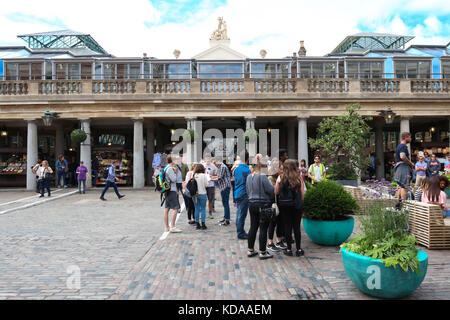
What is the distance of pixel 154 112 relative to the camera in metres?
16.7

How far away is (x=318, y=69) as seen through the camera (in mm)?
20094


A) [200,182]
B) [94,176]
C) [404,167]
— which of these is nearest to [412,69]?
[404,167]

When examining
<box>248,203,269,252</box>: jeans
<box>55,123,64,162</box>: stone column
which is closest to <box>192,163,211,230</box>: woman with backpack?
<box>248,203,269,252</box>: jeans

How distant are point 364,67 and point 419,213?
16.6 meters

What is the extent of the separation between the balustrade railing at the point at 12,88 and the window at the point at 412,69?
2302cm

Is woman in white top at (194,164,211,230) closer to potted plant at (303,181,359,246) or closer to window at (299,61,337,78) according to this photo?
potted plant at (303,181,359,246)

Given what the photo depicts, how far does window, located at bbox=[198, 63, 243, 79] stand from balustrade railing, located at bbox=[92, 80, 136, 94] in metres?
4.88

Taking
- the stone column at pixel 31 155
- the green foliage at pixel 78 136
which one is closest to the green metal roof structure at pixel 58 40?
the stone column at pixel 31 155

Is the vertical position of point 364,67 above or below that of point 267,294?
above

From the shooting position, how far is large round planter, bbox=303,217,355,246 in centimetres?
543

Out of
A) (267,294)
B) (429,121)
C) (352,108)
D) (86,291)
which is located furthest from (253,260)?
(429,121)

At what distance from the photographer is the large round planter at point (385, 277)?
129 inches
